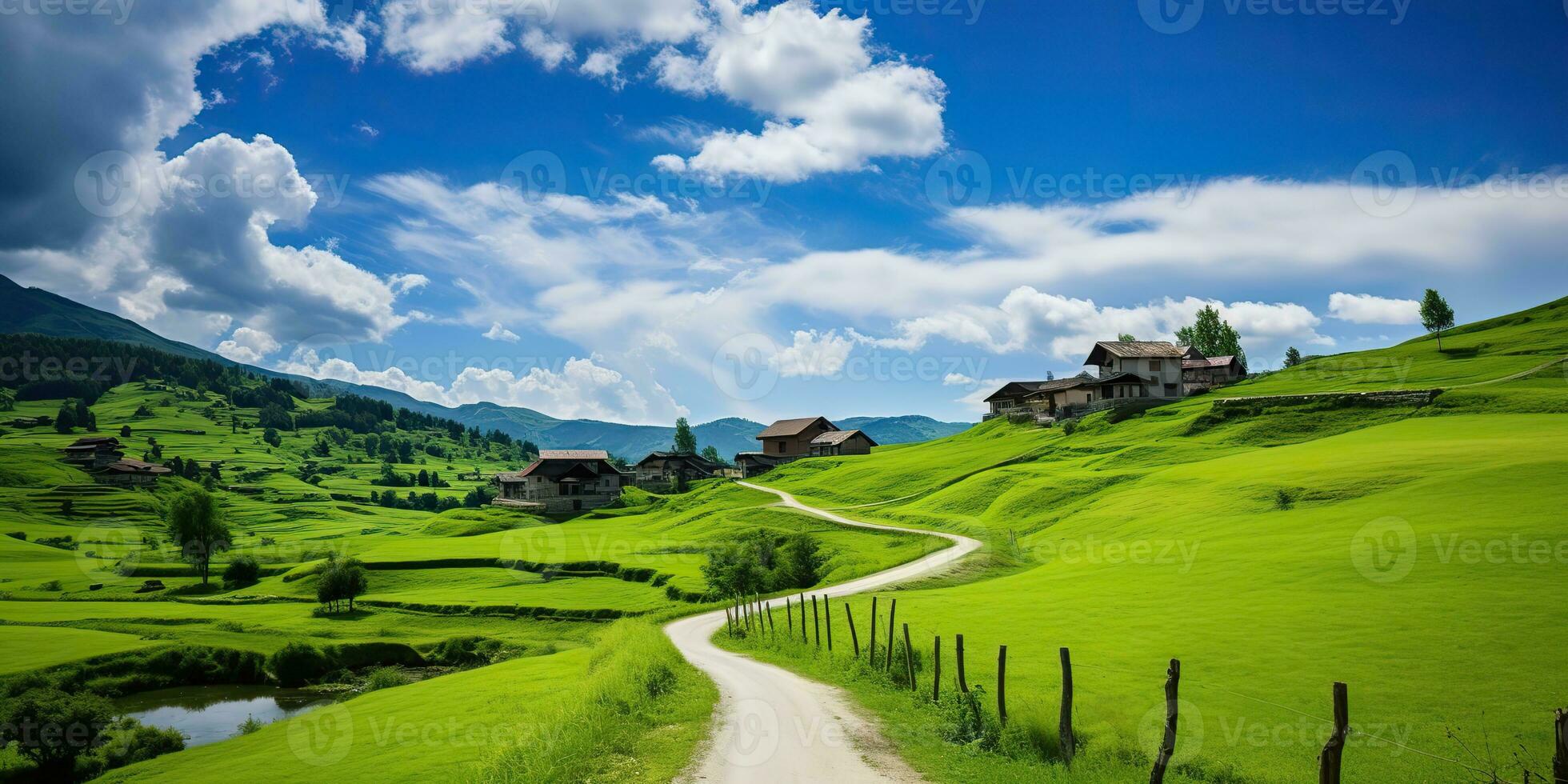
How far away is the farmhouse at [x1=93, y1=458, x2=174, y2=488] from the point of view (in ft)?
528

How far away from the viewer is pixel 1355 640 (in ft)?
71.7

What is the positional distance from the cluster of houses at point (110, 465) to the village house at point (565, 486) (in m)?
90.0

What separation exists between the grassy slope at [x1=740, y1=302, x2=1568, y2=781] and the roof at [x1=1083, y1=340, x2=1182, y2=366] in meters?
32.1

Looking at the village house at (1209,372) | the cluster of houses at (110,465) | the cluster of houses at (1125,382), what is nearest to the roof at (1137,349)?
the cluster of houses at (1125,382)

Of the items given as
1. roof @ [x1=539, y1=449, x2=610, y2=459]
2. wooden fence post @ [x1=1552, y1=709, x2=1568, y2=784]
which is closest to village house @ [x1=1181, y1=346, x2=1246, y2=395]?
roof @ [x1=539, y1=449, x2=610, y2=459]

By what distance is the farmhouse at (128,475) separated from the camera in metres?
161

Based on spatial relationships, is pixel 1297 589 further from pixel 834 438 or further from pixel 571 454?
pixel 571 454

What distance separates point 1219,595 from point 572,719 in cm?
2523

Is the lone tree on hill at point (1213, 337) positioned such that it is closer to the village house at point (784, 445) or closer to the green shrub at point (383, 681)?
the village house at point (784, 445)

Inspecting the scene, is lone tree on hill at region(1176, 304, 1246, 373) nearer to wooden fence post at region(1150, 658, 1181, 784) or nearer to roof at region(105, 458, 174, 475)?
wooden fence post at region(1150, 658, 1181, 784)

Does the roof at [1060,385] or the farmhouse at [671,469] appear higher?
the roof at [1060,385]

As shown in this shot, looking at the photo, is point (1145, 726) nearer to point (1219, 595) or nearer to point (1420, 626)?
point (1420, 626)

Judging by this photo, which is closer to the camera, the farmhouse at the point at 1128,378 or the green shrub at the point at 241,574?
the green shrub at the point at 241,574

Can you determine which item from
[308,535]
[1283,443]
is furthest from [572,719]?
[308,535]
